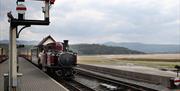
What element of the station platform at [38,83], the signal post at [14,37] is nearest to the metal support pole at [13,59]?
the signal post at [14,37]

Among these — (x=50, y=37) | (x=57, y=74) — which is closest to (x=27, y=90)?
(x=57, y=74)

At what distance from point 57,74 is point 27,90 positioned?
30.5 ft

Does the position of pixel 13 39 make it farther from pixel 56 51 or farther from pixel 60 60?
pixel 56 51

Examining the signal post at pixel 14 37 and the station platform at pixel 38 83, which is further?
the station platform at pixel 38 83

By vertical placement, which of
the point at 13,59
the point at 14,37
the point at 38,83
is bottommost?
the point at 38,83

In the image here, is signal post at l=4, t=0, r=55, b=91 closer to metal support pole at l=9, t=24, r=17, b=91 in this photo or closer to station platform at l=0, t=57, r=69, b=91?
metal support pole at l=9, t=24, r=17, b=91

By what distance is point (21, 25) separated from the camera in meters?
11.2

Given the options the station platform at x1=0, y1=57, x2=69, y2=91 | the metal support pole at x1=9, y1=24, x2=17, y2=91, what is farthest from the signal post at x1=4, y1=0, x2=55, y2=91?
the station platform at x1=0, y1=57, x2=69, y2=91

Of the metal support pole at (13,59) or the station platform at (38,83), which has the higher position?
the metal support pole at (13,59)

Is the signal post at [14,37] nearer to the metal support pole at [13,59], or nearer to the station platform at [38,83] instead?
the metal support pole at [13,59]

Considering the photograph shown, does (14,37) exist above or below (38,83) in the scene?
above

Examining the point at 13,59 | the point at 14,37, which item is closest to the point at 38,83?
the point at 13,59

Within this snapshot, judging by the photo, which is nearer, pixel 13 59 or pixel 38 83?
pixel 13 59

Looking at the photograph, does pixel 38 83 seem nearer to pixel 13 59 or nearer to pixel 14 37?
pixel 13 59
